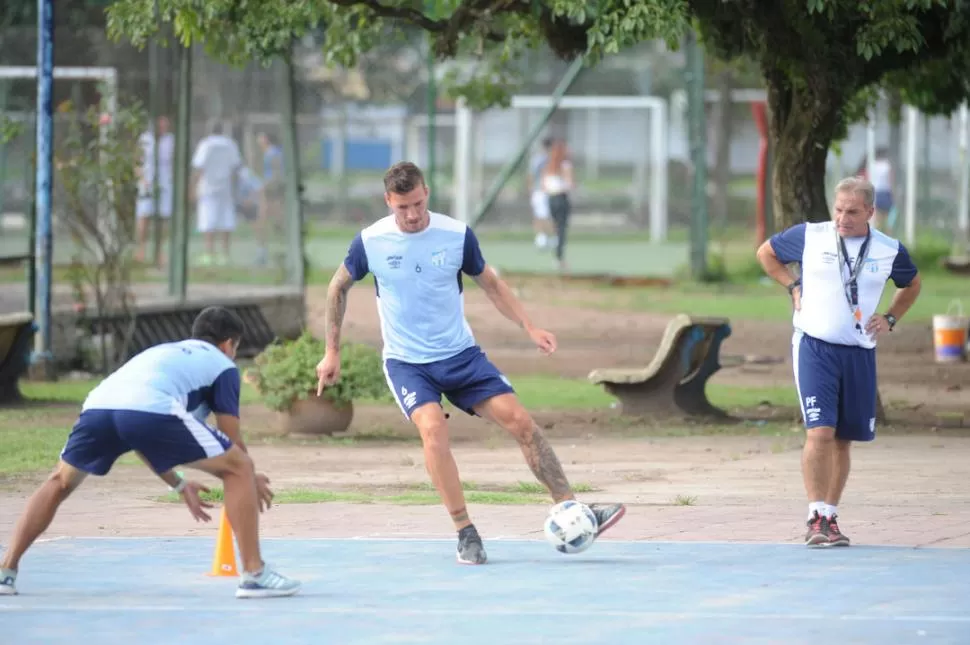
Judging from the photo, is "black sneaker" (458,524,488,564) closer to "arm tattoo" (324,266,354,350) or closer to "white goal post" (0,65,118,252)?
"arm tattoo" (324,266,354,350)

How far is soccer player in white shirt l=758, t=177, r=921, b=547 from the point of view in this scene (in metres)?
9.17

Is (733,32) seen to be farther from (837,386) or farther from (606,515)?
(606,515)

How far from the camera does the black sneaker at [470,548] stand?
847 centimetres

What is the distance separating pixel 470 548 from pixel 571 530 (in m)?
0.45

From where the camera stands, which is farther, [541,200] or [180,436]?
[541,200]

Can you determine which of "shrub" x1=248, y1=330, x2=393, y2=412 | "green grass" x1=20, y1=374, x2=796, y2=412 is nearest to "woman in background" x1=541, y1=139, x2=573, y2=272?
"green grass" x1=20, y1=374, x2=796, y2=412

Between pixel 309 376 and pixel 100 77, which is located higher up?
pixel 100 77

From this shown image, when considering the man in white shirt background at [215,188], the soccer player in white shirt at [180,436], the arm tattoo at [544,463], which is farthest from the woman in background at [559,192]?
the soccer player in white shirt at [180,436]

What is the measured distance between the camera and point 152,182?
59.4 feet

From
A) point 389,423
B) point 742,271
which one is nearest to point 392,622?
point 389,423

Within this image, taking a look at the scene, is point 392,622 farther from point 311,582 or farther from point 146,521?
point 146,521

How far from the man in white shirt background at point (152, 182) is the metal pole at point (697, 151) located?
9066mm

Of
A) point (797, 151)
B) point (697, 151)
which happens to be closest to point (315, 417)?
point (797, 151)

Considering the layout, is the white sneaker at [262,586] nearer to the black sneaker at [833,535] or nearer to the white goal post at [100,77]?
the black sneaker at [833,535]
